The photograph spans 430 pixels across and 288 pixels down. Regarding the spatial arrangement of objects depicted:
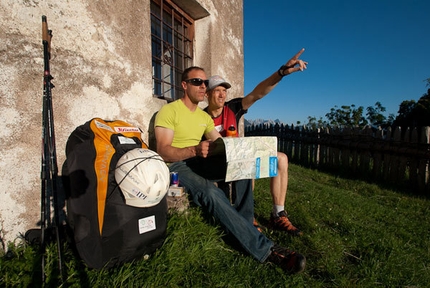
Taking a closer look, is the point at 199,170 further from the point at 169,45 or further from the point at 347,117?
the point at 347,117

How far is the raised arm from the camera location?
2781 millimetres

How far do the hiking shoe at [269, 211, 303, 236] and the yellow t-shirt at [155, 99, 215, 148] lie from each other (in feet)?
4.26

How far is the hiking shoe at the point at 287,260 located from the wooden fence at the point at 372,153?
4.40 m

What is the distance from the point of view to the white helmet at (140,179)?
1.60 m

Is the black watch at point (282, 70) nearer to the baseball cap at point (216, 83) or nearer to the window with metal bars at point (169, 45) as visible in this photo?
the baseball cap at point (216, 83)

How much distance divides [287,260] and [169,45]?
3.29m

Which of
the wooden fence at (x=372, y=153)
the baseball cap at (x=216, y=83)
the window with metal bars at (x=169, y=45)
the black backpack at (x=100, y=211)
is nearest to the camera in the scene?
the black backpack at (x=100, y=211)

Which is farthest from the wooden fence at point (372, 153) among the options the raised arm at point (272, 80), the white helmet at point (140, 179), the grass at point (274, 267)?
the white helmet at point (140, 179)

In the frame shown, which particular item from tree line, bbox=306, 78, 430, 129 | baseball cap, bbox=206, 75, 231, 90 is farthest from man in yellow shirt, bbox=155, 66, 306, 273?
tree line, bbox=306, 78, 430, 129

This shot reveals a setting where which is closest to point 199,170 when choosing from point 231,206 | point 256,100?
point 231,206

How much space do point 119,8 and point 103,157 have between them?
1.77 metres

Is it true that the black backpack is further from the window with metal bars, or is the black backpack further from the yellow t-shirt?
the window with metal bars

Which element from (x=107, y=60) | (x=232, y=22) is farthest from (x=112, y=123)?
(x=232, y=22)

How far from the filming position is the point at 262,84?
3051 mm
